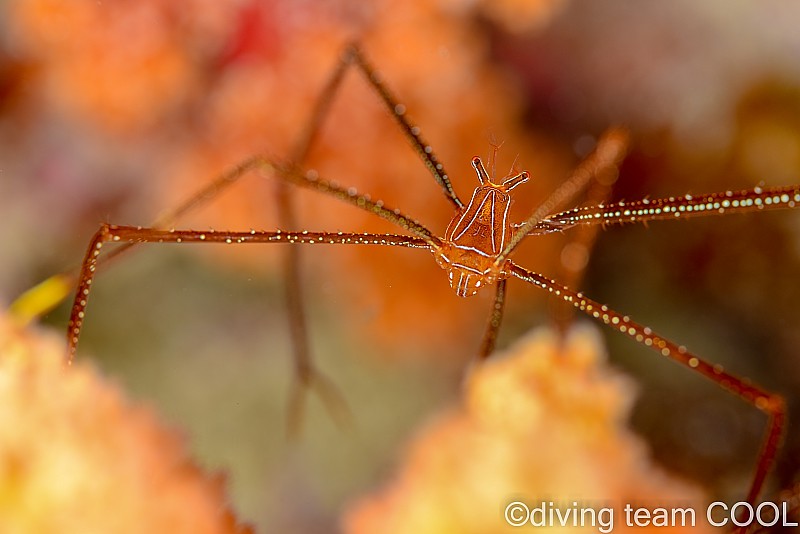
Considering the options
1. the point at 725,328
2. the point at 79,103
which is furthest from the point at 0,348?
the point at 725,328

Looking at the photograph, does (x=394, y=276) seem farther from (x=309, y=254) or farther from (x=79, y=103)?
(x=79, y=103)

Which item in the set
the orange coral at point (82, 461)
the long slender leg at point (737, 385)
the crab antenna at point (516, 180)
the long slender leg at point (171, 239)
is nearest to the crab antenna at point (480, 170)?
the crab antenna at point (516, 180)

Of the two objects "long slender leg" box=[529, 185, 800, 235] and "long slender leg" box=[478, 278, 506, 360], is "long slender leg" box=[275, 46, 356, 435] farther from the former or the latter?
"long slender leg" box=[529, 185, 800, 235]

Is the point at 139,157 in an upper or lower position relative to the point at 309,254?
upper

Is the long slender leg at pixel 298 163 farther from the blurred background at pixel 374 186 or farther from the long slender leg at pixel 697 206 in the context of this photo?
the long slender leg at pixel 697 206

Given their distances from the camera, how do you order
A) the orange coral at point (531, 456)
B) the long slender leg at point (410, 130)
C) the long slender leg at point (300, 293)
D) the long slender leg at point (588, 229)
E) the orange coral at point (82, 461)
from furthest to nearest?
the long slender leg at point (588, 229)
the long slender leg at point (300, 293)
the long slender leg at point (410, 130)
the orange coral at point (531, 456)
the orange coral at point (82, 461)
